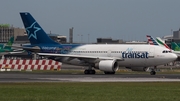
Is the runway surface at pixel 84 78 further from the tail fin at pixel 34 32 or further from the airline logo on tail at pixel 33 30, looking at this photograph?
the airline logo on tail at pixel 33 30

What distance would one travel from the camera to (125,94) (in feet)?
92.9

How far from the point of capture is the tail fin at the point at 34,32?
216ft

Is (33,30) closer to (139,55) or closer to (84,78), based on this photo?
(139,55)

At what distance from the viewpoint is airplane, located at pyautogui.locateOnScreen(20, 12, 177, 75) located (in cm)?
6003

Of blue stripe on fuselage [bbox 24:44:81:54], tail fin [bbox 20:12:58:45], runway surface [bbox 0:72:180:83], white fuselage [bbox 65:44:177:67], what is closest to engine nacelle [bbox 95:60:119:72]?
white fuselage [bbox 65:44:177:67]

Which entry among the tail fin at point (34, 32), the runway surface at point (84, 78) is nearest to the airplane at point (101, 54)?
the tail fin at point (34, 32)

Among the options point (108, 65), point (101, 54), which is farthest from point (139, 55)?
point (101, 54)

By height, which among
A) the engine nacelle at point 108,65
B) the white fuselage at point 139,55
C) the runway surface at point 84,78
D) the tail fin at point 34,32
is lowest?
the runway surface at point 84,78

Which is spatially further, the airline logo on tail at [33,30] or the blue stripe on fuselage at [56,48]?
the airline logo on tail at [33,30]

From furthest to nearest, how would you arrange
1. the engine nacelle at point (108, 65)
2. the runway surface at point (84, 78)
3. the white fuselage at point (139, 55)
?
1. the white fuselage at point (139, 55)
2. the engine nacelle at point (108, 65)
3. the runway surface at point (84, 78)

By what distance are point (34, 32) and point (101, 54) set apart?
9.21 meters

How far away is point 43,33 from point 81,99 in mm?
41439

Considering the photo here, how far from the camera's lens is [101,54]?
62625mm

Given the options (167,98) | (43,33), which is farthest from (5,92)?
(43,33)
